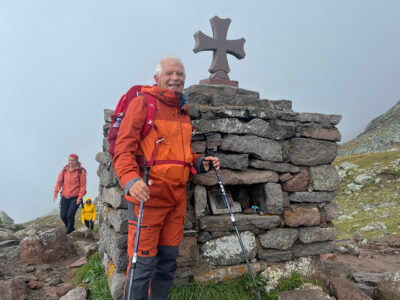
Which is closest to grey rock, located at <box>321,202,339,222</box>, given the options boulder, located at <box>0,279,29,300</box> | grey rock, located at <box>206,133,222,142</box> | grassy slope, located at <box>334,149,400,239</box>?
Result: grey rock, located at <box>206,133,222,142</box>

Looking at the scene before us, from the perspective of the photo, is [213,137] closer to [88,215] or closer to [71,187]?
[71,187]

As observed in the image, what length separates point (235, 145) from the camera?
15.7 feet

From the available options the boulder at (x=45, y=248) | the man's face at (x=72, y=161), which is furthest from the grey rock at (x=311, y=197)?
the man's face at (x=72, y=161)

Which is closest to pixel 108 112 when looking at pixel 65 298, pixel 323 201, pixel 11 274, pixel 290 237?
pixel 65 298

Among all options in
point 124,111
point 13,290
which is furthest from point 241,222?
point 13,290

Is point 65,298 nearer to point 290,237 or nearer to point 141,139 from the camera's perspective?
point 141,139

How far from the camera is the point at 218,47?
579cm

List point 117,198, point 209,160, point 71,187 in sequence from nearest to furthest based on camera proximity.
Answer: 1. point 209,160
2. point 117,198
3. point 71,187

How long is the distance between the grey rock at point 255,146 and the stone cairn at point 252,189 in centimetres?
2

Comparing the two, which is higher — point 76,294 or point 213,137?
point 213,137

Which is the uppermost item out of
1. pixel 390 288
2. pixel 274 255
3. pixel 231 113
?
pixel 231 113

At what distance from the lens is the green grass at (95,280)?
4.68 m

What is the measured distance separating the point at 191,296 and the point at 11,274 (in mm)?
4713

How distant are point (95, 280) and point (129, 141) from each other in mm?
3449
